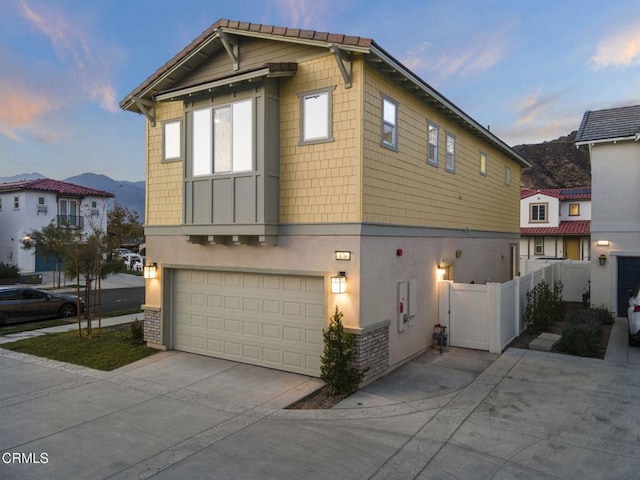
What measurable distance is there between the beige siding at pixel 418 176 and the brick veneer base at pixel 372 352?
2.28m

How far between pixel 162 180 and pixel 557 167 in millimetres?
86165

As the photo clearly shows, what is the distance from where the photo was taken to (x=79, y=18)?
729 inches

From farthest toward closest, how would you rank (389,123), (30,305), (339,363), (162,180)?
(30,305) → (162,180) → (389,123) → (339,363)

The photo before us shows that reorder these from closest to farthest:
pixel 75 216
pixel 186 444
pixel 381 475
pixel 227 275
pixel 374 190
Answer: pixel 381 475 < pixel 186 444 < pixel 374 190 < pixel 227 275 < pixel 75 216

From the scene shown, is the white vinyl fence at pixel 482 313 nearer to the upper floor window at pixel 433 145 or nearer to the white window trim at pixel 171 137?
the upper floor window at pixel 433 145

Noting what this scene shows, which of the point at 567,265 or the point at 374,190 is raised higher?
the point at 374,190

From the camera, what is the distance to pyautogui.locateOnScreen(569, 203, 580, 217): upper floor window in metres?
35.3

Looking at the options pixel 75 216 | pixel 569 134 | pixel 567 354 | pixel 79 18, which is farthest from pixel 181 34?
pixel 569 134

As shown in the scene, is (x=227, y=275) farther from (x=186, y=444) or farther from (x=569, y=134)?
(x=569, y=134)

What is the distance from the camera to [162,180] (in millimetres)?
11250

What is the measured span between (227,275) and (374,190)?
4.16 m

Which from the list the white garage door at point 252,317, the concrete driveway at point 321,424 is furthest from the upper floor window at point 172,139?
the concrete driveway at point 321,424

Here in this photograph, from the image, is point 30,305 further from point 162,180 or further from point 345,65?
point 345,65

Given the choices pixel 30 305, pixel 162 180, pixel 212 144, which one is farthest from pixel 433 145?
pixel 30 305
